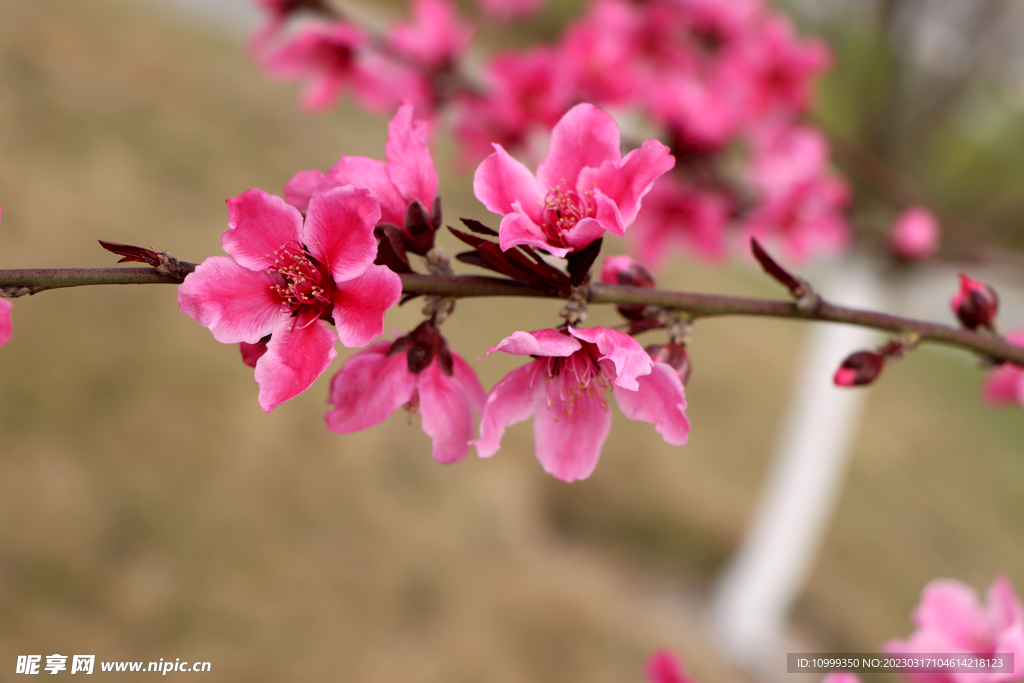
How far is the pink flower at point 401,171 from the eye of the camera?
441 millimetres

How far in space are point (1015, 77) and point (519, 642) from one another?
5.59 ft

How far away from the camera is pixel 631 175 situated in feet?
1.33

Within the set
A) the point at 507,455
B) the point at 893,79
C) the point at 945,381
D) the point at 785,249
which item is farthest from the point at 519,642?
the point at 945,381

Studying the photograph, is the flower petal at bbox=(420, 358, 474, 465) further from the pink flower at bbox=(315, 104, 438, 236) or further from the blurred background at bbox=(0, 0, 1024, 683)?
the blurred background at bbox=(0, 0, 1024, 683)

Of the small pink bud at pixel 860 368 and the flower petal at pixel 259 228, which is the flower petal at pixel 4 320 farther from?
the small pink bud at pixel 860 368

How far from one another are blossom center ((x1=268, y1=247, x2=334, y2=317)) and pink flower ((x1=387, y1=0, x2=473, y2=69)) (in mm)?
603

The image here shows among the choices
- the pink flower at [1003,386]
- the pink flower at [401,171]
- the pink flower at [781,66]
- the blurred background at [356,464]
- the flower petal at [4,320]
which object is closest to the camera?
the flower petal at [4,320]

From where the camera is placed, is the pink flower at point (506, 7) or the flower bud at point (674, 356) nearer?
the flower bud at point (674, 356)

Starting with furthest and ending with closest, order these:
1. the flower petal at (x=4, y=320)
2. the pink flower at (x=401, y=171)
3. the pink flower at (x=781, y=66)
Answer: the pink flower at (x=781, y=66) → the pink flower at (x=401, y=171) → the flower petal at (x=4, y=320)

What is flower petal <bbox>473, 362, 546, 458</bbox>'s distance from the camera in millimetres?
419

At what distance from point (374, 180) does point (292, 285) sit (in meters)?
0.09

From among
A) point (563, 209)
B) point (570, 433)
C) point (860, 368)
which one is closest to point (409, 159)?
point (563, 209)

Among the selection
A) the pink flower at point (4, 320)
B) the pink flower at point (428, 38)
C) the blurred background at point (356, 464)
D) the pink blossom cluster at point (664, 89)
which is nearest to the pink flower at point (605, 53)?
the pink blossom cluster at point (664, 89)

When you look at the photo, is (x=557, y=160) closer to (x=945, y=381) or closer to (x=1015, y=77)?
(x=1015, y=77)
